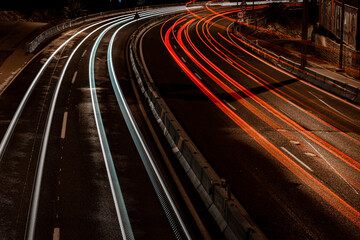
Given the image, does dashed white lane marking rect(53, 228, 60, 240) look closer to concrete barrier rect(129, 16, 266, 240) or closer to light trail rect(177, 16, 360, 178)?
concrete barrier rect(129, 16, 266, 240)

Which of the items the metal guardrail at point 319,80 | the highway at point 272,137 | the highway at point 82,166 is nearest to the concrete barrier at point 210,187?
the highway at point 82,166

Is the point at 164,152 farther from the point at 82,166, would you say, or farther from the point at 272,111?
the point at 272,111

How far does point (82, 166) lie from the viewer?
1627 centimetres

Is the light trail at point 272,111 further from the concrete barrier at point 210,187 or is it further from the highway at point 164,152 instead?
the concrete barrier at point 210,187

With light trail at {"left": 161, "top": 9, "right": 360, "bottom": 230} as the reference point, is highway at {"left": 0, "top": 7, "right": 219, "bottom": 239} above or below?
above

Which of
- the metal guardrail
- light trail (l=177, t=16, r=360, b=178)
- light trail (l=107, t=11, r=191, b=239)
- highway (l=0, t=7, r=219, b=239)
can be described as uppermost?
highway (l=0, t=7, r=219, b=239)

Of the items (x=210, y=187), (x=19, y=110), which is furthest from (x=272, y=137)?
(x=19, y=110)

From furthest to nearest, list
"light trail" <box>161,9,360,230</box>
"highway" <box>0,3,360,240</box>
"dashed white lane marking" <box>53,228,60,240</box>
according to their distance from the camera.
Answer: "light trail" <box>161,9,360,230</box> < "highway" <box>0,3,360,240</box> < "dashed white lane marking" <box>53,228,60,240</box>

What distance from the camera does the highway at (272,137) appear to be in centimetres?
1347

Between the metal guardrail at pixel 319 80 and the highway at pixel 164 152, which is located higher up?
the highway at pixel 164 152

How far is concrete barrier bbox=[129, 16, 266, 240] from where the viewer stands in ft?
36.1

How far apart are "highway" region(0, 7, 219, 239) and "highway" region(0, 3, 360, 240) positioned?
1.9 inches

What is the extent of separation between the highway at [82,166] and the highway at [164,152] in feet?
0.16

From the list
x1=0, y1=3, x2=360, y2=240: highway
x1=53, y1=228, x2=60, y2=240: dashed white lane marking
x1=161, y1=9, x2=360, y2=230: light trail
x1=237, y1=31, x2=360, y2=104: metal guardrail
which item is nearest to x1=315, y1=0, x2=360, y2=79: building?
x1=237, y1=31, x2=360, y2=104: metal guardrail
